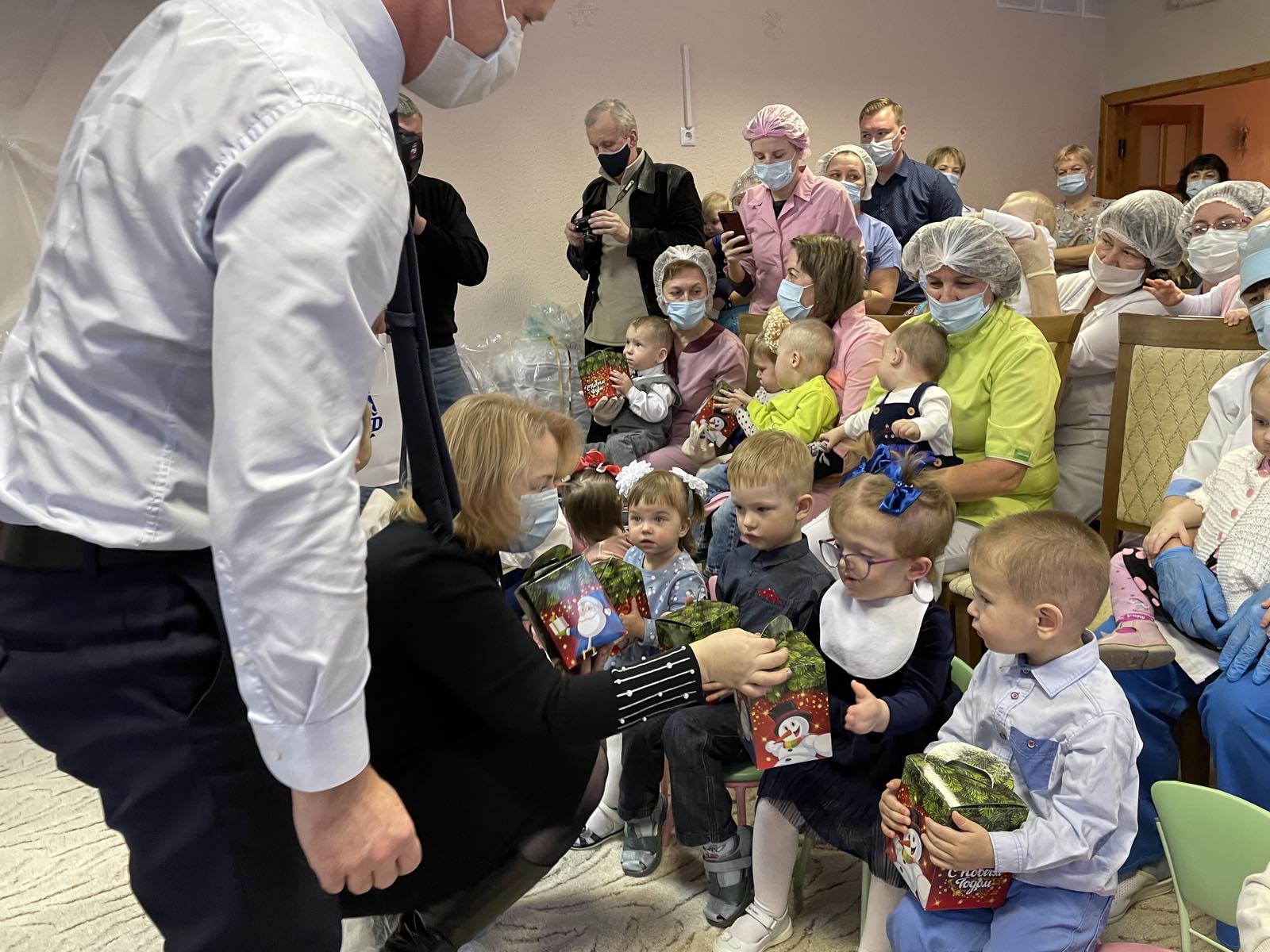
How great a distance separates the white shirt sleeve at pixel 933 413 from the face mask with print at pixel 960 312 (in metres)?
0.19

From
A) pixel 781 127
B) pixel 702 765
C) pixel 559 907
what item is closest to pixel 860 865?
pixel 702 765

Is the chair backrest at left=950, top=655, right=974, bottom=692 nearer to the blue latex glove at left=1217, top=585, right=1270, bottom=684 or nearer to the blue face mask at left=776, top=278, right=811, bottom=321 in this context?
the blue latex glove at left=1217, top=585, right=1270, bottom=684

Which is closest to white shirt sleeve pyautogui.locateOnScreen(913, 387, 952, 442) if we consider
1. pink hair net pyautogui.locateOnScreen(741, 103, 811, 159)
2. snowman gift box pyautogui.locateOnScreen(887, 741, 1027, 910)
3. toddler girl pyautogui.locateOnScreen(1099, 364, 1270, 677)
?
toddler girl pyautogui.locateOnScreen(1099, 364, 1270, 677)

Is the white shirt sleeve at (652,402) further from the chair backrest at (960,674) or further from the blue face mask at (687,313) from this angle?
the chair backrest at (960,674)

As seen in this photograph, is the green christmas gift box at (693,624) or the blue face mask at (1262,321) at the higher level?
the blue face mask at (1262,321)

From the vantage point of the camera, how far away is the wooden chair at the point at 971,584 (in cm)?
262

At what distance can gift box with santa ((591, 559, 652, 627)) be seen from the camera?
6.90 ft

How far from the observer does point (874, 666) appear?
1.89 meters

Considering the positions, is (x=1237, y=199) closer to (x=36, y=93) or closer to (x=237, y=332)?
(x=237, y=332)

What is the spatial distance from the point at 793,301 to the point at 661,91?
10.5 ft

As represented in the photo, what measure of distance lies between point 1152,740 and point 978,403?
103cm

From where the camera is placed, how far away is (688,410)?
3980mm

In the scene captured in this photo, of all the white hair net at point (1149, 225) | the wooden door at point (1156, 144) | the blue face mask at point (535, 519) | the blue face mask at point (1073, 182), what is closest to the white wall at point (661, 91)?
the wooden door at point (1156, 144)

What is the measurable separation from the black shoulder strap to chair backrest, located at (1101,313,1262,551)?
78.7 inches
